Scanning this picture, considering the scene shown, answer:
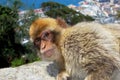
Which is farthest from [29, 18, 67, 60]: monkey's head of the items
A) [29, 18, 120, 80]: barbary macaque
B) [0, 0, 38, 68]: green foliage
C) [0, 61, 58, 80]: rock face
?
[0, 0, 38, 68]: green foliage

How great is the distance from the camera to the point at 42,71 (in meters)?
4.77

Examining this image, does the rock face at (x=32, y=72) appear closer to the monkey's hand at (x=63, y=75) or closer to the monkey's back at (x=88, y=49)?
the monkey's hand at (x=63, y=75)

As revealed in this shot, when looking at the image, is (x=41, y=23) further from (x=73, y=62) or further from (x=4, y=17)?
(x=4, y=17)

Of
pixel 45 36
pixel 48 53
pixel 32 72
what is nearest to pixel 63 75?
pixel 48 53

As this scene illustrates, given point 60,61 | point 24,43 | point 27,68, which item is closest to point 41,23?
point 60,61

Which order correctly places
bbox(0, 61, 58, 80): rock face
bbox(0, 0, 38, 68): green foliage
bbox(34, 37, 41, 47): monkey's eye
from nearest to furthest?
bbox(34, 37, 41, 47): monkey's eye < bbox(0, 61, 58, 80): rock face < bbox(0, 0, 38, 68): green foliage

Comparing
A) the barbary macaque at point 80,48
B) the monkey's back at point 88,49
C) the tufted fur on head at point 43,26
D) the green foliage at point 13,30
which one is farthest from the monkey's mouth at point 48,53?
the green foliage at point 13,30

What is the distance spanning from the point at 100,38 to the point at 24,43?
7215mm

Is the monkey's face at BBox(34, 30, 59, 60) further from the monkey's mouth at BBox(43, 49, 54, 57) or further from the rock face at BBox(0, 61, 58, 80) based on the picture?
the rock face at BBox(0, 61, 58, 80)

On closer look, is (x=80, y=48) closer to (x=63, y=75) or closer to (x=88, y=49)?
(x=88, y=49)

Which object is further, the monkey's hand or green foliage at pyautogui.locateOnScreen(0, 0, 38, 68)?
green foliage at pyautogui.locateOnScreen(0, 0, 38, 68)

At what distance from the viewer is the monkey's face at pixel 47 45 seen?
12.6ft

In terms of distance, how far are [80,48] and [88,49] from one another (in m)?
0.08

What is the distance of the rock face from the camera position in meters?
4.65
